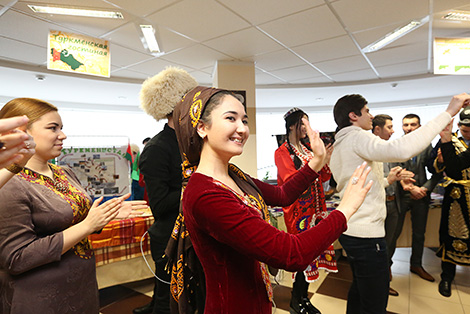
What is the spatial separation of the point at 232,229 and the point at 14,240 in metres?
0.84

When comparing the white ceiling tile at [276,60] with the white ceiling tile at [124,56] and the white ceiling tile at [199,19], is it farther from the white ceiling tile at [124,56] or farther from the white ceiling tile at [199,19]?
the white ceiling tile at [124,56]

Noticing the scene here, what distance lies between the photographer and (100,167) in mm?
2760

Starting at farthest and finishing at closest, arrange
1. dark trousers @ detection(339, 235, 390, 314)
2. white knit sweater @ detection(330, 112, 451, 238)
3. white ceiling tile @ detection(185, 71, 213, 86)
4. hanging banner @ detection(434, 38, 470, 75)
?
white ceiling tile @ detection(185, 71, 213, 86)
hanging banner @ detection(434, 38, 470, 75)
dark trousers @ detection(339, 235, 390, 314)
white knit sweater @ detection(330, 112, 451, 238)

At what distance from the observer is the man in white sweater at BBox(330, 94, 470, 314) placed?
1401 mm

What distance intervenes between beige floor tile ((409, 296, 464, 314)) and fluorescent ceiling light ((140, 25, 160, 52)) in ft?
12.4

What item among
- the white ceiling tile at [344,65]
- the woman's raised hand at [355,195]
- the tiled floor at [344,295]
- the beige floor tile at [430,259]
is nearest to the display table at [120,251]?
the tiled floor at [344,295]

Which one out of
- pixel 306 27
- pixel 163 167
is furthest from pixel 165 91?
pixel 306 27

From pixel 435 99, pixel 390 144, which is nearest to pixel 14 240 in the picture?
pixel 390 144

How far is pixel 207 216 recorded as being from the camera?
0.80m

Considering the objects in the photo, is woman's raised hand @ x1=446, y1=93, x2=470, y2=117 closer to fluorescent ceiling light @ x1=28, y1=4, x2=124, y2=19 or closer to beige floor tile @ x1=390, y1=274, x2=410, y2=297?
beige floor tile @ x1=390, y1=274, x2=410, y2=297

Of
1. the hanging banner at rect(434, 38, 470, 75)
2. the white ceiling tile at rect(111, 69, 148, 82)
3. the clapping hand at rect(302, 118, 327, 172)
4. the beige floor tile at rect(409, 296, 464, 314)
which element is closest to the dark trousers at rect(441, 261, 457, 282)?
the beige floor tile at rect(409, 296, 464, 314)

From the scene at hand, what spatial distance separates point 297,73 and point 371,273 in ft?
13.5

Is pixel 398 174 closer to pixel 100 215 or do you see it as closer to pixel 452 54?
pixel 100 215

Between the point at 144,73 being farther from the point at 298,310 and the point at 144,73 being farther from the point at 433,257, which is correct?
the point at 433,257
